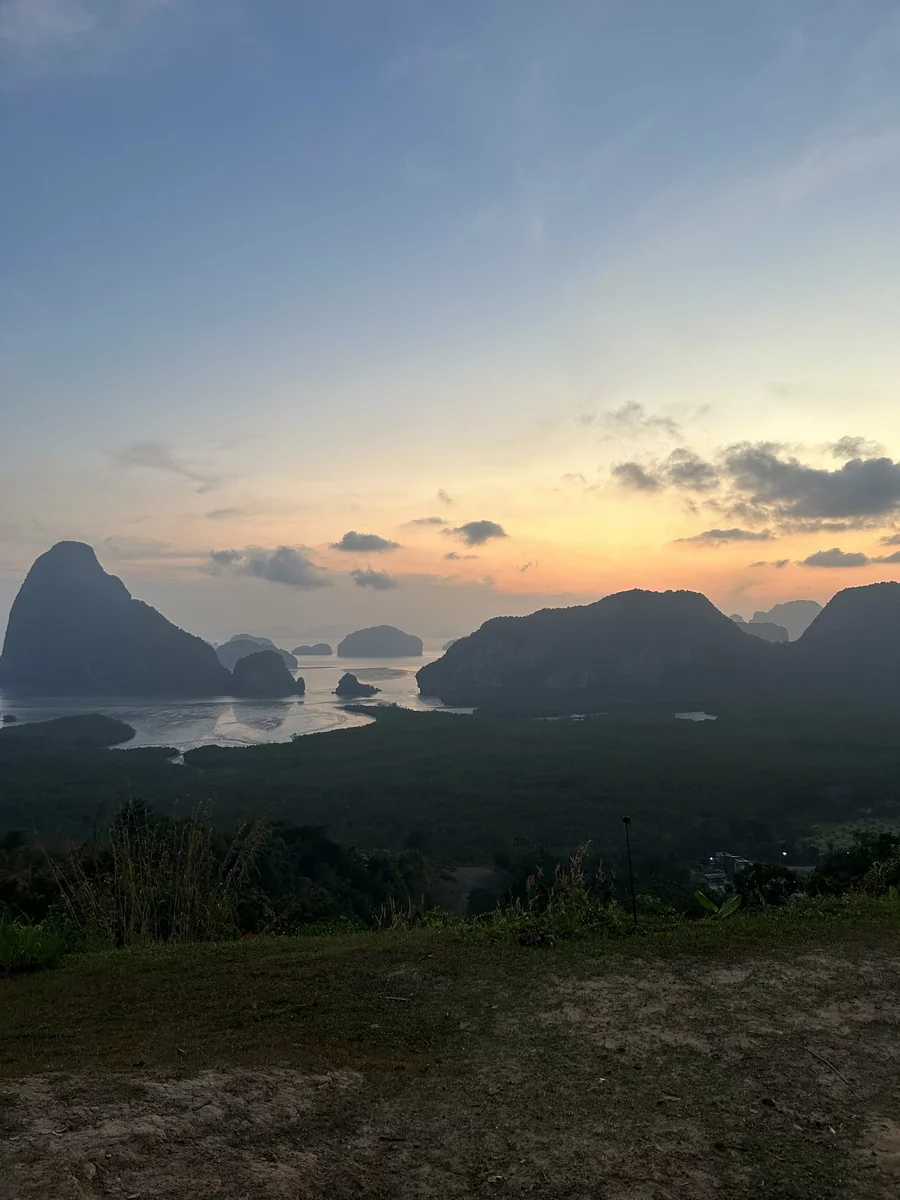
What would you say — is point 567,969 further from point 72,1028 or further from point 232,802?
point 232,802

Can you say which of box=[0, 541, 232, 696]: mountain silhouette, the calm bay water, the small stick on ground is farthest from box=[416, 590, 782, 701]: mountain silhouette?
the small stick on ground

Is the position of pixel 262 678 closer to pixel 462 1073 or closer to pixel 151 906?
pixel 151 906

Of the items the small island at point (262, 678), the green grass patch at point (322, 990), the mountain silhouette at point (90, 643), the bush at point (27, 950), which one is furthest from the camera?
the mountain silhouette at point (90, 643)

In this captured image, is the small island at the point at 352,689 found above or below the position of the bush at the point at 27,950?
below

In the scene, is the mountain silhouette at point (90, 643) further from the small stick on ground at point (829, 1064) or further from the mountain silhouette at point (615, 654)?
the small stick on ground at point (829, 1064)

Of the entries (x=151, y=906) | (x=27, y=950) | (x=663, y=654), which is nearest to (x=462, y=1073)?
(x=27, y=950)

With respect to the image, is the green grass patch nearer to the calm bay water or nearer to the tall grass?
the tall grass

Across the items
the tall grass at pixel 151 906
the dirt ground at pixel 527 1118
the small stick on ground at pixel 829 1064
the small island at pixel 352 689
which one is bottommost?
the small island at pixel 352 689

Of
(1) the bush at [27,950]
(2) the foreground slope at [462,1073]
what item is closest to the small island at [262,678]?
(1) the bush at [27,950]
